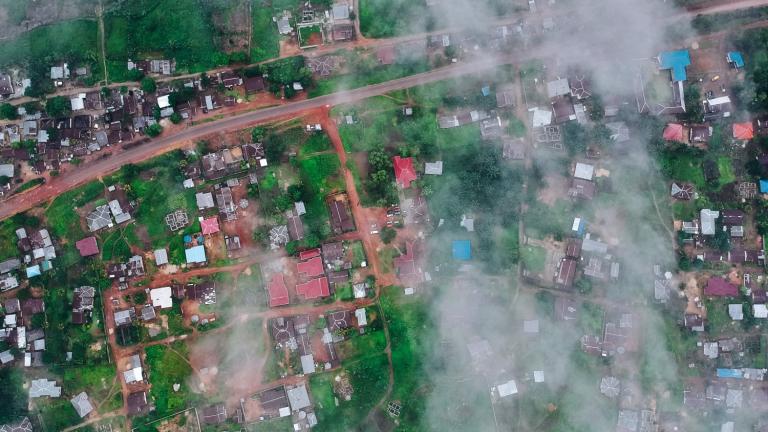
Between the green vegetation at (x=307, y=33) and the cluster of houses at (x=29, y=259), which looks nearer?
the cluster of houses at (x=29, y=259)

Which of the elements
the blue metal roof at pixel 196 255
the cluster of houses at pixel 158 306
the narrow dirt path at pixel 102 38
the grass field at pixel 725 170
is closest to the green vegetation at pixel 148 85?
the narrow dirt path at pixel 102 38

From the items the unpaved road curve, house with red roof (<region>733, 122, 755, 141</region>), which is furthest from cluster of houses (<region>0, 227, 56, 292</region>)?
house with red roof (<region>733, 122, 755, 141</region>)

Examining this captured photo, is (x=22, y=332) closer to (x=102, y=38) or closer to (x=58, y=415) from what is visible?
(x=58, y=415)

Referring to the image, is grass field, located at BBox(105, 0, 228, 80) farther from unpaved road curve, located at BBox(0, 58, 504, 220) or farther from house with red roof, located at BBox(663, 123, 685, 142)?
house with red roof, located at BBox(663, 123, 685, 142)

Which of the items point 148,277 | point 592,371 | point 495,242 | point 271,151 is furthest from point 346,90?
point 592,371

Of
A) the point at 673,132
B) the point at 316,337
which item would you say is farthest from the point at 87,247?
the point at 673,132

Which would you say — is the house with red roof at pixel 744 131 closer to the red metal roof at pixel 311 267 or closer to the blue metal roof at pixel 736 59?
the blue metal roof at pixel 736 59

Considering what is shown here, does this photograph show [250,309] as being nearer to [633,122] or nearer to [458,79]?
[458,79]
